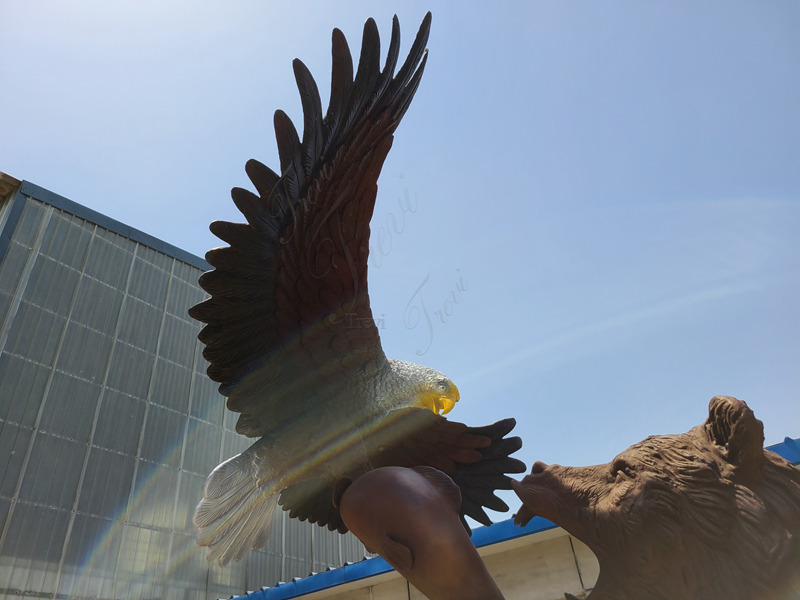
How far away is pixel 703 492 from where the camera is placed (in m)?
1.21

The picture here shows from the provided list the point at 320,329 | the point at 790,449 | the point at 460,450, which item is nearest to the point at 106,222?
the point at 320,329

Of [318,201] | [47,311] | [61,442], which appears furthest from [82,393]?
[318,201]

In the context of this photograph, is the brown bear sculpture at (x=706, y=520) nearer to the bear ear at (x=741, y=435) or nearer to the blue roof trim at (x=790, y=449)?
the bear ear at (x=741, y=435)

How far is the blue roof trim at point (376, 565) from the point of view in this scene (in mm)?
4590

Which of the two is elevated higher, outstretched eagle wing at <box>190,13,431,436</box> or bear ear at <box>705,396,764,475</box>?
outstretched eagle wing at <box>190,13,431,436</box>

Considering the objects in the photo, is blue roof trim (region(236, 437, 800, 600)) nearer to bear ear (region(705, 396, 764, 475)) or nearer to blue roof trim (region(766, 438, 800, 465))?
blue roof trim (region(766, 438, 800, 465))

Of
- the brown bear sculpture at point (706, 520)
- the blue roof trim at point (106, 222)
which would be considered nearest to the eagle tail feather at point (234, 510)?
the brown bear sculpture at point (706, 520)

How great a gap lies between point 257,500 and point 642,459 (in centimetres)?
181

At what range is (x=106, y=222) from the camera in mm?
11844

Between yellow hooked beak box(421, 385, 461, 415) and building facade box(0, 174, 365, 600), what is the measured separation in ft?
29.4

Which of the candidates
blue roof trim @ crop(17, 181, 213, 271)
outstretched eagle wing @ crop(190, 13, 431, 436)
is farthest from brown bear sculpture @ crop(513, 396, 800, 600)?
blue roof trim @ crop(17, 181, 213, 271)

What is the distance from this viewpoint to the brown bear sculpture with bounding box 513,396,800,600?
1.15 meters

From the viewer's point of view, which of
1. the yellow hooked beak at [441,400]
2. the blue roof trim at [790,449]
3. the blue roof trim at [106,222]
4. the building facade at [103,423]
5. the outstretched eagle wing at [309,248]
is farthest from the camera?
the blue roof trim at [106,222]

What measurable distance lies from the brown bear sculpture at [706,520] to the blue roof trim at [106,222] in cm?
1265
